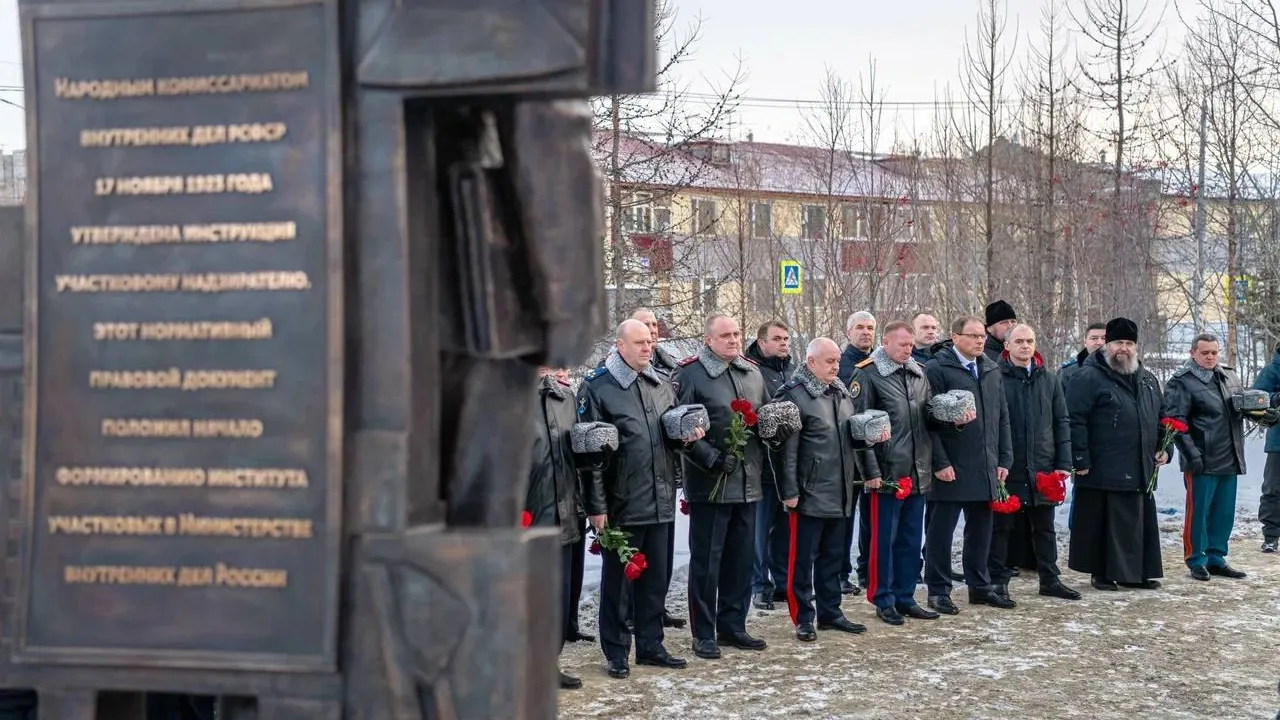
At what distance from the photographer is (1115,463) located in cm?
1091

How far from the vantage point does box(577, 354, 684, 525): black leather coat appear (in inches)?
313

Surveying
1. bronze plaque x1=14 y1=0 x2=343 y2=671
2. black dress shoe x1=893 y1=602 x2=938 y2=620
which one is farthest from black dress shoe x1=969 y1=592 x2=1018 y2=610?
bronze plaque x1=14 y1=0 x2=343 y2=671

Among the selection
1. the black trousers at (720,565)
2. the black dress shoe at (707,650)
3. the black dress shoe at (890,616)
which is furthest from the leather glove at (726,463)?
the black dress shoe at (890,616)

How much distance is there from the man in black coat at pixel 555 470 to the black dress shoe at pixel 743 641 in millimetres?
1307

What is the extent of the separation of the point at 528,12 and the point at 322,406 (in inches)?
33.1

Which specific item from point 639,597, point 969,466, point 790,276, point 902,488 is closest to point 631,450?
point 639,597

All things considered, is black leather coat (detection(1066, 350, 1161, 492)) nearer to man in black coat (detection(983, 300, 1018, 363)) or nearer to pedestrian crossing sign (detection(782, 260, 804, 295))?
man in black coat (detection(983, 300, 1018, 363))

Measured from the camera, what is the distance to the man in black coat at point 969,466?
987cm

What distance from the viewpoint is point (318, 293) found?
8.93 feet

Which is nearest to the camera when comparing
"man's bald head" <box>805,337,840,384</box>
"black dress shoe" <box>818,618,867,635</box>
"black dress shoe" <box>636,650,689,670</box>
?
"black dress shoe" <box>636,650,689,670</box>

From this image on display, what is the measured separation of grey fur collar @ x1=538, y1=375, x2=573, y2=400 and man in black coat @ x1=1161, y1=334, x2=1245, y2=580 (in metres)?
5.77

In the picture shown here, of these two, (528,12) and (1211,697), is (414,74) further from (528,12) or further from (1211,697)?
(1211,697)

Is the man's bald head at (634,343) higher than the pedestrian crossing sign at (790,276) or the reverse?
the reverse

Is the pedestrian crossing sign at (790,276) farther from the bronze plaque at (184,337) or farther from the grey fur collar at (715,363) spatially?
the bronze plaque at (184,337)
